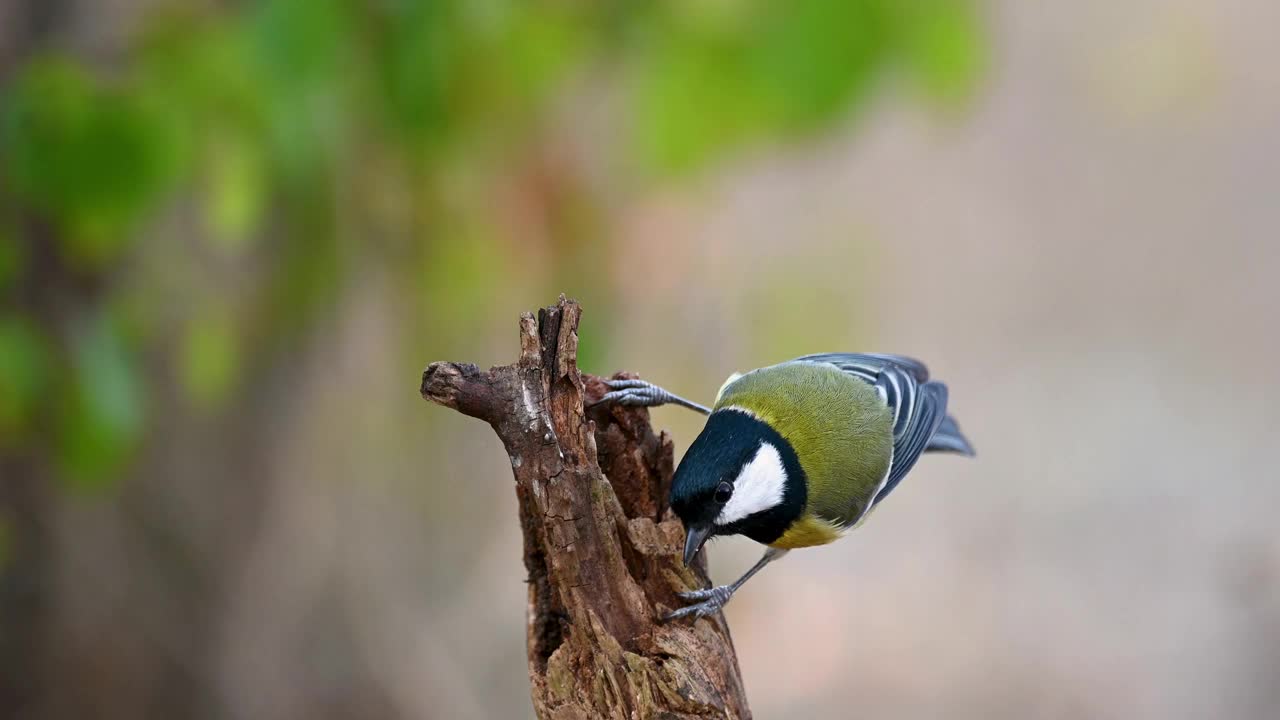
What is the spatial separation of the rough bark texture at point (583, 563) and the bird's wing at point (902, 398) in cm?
69

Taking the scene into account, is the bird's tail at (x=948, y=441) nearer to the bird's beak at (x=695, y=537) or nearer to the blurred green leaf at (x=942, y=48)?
the blurred green leaf at (x=942, y=48)

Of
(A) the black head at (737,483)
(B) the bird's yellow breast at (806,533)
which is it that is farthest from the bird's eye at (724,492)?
(B) the bird's yellow breast at (806,533)

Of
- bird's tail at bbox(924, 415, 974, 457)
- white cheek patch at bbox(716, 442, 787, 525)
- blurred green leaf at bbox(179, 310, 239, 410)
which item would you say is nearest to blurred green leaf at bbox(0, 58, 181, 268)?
blurred green leaf at bbox(179, 310, 239, 410)

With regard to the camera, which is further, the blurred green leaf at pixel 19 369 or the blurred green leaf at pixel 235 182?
the blurred green leaf at pixel 19 369

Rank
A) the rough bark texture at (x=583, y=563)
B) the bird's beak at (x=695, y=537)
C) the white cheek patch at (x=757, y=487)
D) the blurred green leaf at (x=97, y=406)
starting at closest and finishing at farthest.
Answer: the rough bark texture at (x=583, y=563) → the bird's beak at (x=695, y=537) → the white cheek patch at (x=757, y=487) → the blurred green leaf at (x=97, y=406)

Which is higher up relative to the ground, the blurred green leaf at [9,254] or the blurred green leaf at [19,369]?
the blurred green leaf at [9,254]

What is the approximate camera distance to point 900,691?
4539 millimetres

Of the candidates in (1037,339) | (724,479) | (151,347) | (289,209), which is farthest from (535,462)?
(1037,339)

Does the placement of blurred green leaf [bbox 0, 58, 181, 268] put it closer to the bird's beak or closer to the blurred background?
Answer: the blurred background

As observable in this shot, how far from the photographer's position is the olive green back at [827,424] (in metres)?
1.75

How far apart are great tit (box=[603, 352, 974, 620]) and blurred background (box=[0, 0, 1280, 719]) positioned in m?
0.36

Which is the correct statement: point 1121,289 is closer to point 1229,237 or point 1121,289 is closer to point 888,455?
point 1229,237

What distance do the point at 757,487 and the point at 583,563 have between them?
439mm

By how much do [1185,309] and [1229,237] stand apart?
415mm
